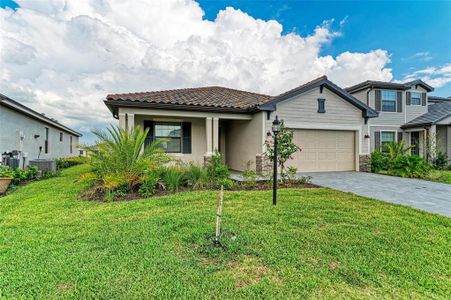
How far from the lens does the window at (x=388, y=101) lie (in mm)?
15805

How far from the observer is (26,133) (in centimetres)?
1302

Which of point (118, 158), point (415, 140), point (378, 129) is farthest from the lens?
point (415, 140)

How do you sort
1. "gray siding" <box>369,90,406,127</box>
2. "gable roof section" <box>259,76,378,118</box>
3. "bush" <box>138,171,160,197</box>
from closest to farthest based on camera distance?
"bush" <box>138,171,160,197</box> < "gable roof section" <box>259,76,378,118</box> < "gray siding" <box>369,90,406,127</box>

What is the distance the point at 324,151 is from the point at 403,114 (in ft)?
29.9

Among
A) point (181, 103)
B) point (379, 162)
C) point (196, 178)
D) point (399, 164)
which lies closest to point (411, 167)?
point (399, 164)

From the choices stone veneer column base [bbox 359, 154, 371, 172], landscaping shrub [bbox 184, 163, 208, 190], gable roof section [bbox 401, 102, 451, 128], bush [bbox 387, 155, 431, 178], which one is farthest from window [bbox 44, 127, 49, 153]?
gable roof section [bbox 401, 102, 451, 128]

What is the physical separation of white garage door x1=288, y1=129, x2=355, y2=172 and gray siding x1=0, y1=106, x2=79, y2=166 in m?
9.42

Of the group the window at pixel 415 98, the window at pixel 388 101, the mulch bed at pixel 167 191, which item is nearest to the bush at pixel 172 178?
the mulch bed at pixel 167 191

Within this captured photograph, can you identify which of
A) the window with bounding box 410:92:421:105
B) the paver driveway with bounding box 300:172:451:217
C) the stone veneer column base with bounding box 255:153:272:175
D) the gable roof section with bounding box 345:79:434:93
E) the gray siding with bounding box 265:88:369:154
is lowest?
the paver driveway with bounding box 300:172:451:217

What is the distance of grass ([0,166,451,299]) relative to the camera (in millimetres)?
2455

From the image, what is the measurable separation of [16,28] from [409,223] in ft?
44.0

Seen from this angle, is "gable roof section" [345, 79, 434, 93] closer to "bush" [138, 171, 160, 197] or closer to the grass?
the grass

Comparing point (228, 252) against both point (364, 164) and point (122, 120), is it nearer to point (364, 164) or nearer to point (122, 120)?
point (122, 120)

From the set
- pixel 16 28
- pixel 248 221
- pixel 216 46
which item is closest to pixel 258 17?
pixel 216 46
